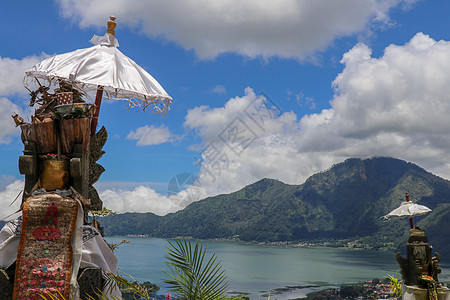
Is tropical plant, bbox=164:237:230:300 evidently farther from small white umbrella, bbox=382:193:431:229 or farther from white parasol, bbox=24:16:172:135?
small white umbrella, bbox=382:193:431:229

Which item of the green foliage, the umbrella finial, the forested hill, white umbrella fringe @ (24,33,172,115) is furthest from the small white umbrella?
the forested hill

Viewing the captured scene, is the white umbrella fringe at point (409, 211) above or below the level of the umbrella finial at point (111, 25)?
below

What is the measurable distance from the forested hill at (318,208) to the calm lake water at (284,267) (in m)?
7.43

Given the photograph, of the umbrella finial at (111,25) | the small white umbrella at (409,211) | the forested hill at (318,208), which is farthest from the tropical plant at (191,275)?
the forested hill at (318,208)

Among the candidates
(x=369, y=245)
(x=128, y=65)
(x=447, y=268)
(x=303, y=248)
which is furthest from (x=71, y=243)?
(x=303, y=248)

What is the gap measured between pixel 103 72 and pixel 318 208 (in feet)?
466

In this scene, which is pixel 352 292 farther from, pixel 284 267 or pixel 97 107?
pixel 97 107

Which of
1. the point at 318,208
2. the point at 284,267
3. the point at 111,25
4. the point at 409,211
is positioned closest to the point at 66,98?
the point at 111,25

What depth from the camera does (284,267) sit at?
281ft

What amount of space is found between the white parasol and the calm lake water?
5276cm

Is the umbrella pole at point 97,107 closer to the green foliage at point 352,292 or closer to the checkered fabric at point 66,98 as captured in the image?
the checkered fabric at point 66,98

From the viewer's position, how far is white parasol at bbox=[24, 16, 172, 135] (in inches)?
160

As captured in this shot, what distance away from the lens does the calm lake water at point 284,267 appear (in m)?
67.2

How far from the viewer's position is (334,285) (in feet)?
219
